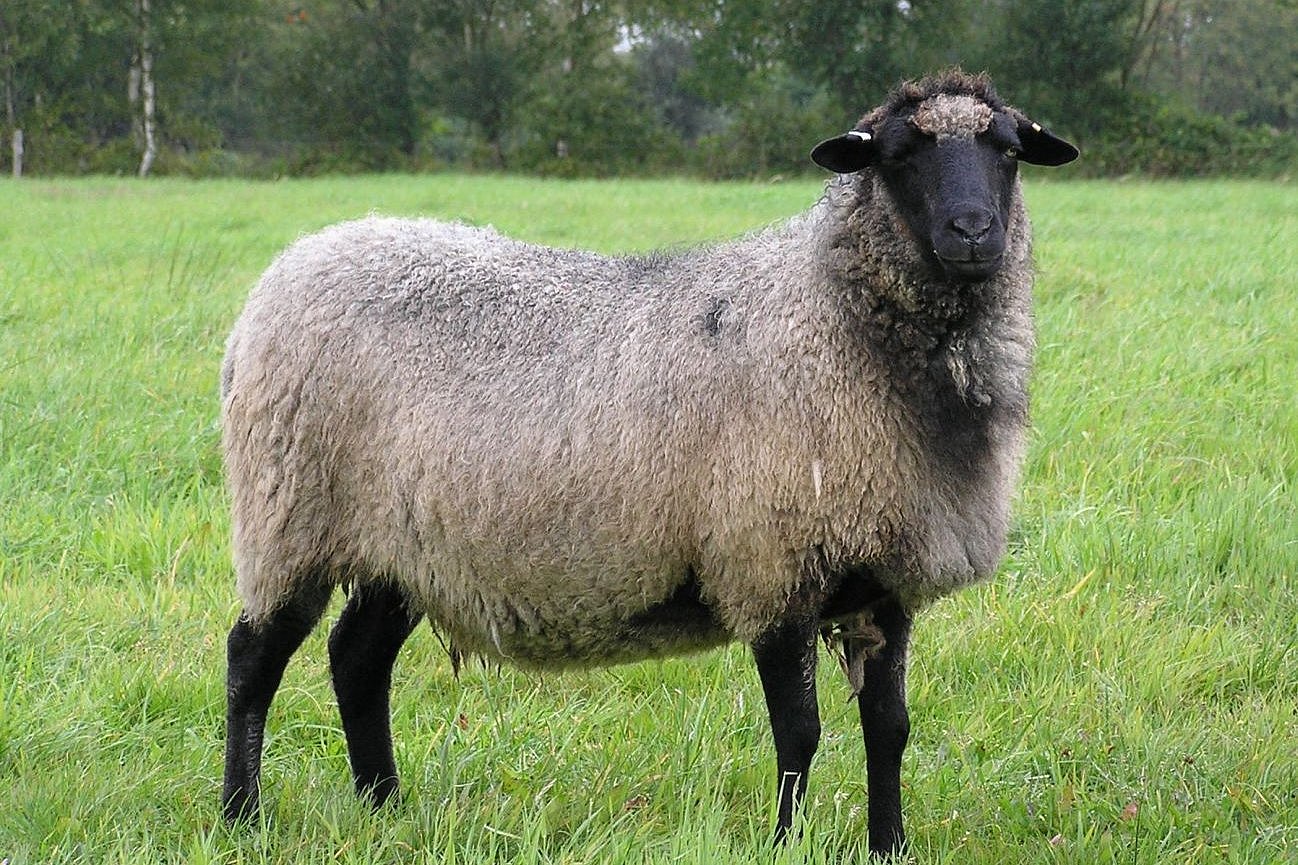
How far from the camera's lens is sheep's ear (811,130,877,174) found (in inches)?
126

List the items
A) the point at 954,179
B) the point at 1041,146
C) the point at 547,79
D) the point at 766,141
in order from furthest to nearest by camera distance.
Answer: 1. the point at 547,79
2. the point at 766,141
3. the point at 1041,146
4. the point at 954,179

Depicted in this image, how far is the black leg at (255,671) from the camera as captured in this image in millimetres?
3682

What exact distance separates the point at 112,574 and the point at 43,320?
176 inches

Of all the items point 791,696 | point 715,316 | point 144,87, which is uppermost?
point 144,87

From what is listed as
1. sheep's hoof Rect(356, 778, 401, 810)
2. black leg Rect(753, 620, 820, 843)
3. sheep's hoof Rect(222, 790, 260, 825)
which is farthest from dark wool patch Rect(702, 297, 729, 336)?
sheep's hoof Rect(222, 790, 260, 825)

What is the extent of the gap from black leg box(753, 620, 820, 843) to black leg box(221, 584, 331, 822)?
1333 millimetres

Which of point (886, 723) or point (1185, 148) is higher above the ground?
point (1185, 148)

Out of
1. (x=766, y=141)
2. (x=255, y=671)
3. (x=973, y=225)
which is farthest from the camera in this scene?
(x=766, y=141)

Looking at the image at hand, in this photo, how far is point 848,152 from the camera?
3.23 m

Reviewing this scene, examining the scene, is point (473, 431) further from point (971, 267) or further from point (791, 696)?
point (971, 267)

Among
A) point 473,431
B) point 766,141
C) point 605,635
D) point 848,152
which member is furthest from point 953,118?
point 766,141

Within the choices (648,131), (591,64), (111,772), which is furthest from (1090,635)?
(591,64)

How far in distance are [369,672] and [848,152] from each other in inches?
78.6

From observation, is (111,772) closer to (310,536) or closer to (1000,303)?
(310,536)
